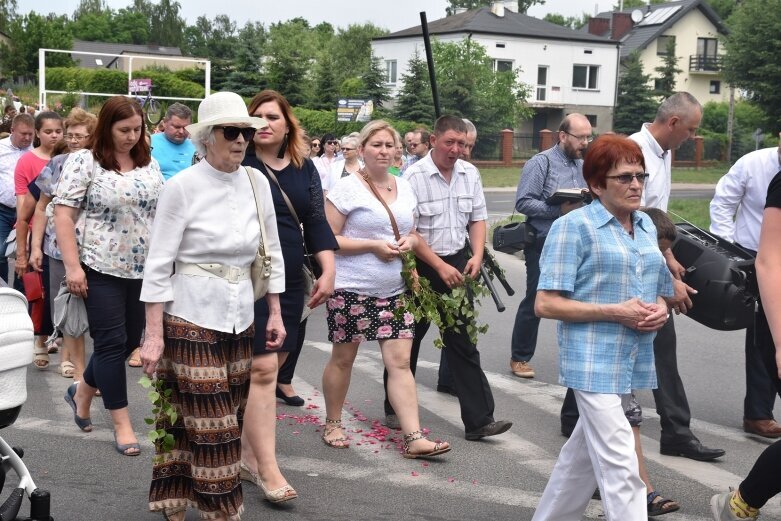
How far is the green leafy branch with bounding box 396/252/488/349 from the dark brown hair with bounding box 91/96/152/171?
66.2 inches

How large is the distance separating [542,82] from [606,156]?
7200cm

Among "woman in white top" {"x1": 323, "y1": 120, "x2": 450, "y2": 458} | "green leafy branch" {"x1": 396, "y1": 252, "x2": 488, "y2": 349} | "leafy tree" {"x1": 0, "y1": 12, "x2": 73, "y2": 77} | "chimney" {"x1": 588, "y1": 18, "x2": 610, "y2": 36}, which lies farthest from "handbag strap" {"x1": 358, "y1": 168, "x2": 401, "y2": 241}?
"leafy tree" {"x1": 0, "y1": 12, "x2": 73, "y2": 77}

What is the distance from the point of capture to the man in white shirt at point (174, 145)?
377 inches

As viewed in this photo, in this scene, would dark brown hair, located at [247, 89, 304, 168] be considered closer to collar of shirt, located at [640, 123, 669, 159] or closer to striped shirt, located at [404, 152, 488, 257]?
striped shirt, located at [404, 152, 488, 257]

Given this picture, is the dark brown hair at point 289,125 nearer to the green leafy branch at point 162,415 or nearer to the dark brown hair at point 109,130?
the dark brown hair at point 109,130

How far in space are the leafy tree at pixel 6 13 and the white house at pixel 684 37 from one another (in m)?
Result: 63.9

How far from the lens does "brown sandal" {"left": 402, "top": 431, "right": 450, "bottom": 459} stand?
21.0 feet

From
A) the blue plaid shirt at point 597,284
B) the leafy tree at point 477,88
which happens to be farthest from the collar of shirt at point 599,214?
the leafy tree at point 477,88

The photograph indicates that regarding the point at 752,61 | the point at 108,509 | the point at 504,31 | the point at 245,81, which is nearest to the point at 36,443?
the point at 108,509

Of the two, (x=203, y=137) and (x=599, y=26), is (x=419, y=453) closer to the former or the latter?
(x=203, y=137)

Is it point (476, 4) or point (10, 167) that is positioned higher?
point (476, 4)

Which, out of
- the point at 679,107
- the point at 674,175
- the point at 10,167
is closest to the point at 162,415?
the point at 679,107

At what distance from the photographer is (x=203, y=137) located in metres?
5.02

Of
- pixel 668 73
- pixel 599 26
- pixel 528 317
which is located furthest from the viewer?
pixel 599 26
